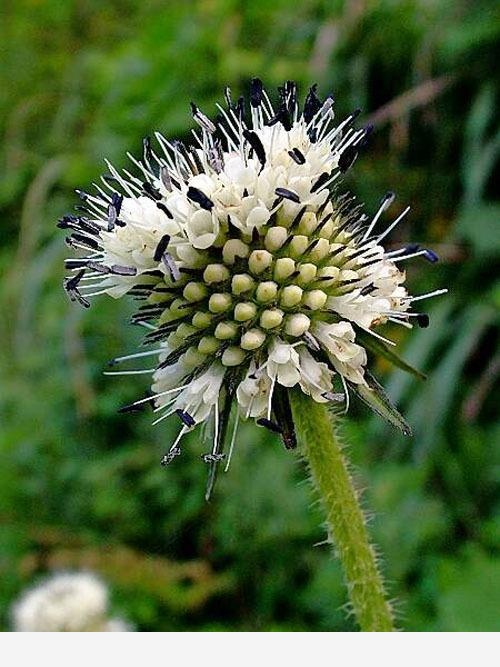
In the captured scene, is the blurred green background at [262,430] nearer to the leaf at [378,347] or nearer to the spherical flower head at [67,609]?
the spherical flower head at [67,609]

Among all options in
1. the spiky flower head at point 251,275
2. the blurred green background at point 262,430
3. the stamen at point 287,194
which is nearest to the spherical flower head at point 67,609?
the blurred green background at point 262,430

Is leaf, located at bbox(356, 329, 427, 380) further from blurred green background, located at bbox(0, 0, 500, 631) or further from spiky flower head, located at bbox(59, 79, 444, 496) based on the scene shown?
blurred green background, located at bbox(0, 0, 500, 631)

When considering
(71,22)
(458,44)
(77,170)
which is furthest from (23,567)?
(71,22)

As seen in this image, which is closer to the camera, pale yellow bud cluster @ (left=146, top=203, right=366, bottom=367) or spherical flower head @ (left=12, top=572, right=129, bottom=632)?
pale yellow bud cluster @ (left=146, top=203, right=366, bottom=367)

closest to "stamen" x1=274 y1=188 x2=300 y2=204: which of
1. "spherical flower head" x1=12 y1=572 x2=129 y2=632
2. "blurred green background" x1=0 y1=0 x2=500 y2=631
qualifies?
"blurred green background" x1=0 y1=0 x2=500 y2=631

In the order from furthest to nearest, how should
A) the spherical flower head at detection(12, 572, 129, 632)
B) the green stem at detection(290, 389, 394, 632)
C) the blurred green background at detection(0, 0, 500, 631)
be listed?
the blurred green background at detection(0, 0, 500, 631) → the spherical flower head at detection(12, 572, 129, 632) → the green stem at detection(290, 389, 394, 632)

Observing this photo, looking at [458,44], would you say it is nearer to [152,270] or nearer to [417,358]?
[417,358]
